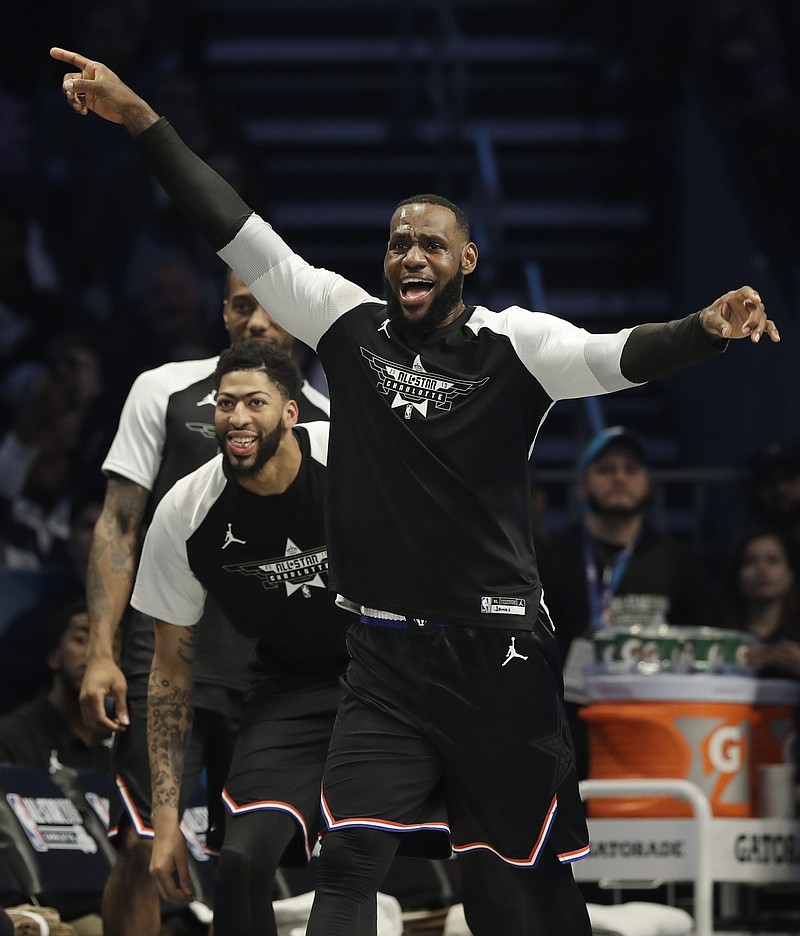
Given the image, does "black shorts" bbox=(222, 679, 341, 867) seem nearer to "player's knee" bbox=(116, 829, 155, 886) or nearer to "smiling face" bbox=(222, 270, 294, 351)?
"player's knee" bbox=(116, 829, 155, 886)

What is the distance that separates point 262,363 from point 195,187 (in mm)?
524

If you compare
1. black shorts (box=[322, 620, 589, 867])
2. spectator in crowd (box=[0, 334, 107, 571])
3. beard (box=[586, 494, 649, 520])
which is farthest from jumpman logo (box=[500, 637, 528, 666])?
spectator in crowd (box=[0, 334, 107, 571])

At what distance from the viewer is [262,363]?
438 cm

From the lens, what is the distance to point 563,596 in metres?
6.69

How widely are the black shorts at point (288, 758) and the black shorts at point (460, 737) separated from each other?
48cm

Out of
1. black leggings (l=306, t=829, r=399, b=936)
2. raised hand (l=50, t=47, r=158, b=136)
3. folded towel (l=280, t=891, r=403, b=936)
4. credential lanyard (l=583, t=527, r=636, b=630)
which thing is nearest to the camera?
black leggings (l=306, t=829, r=399, b=936)

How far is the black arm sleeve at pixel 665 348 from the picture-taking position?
3.55 meters

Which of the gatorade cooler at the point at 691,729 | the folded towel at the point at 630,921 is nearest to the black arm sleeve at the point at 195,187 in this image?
the folded towel at the point at 630,921

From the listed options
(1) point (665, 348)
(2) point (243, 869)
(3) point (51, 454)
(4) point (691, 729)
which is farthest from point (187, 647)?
(3) point (51, 454)

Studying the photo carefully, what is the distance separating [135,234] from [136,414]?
5318 millimetres

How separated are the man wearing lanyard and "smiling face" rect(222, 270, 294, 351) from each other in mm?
2102

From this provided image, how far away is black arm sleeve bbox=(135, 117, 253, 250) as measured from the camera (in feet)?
13.2

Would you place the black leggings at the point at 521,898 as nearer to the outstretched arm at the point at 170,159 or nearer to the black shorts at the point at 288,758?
the black shorts at the point at 288,758

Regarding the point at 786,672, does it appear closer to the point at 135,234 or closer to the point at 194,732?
the point at 194,732
